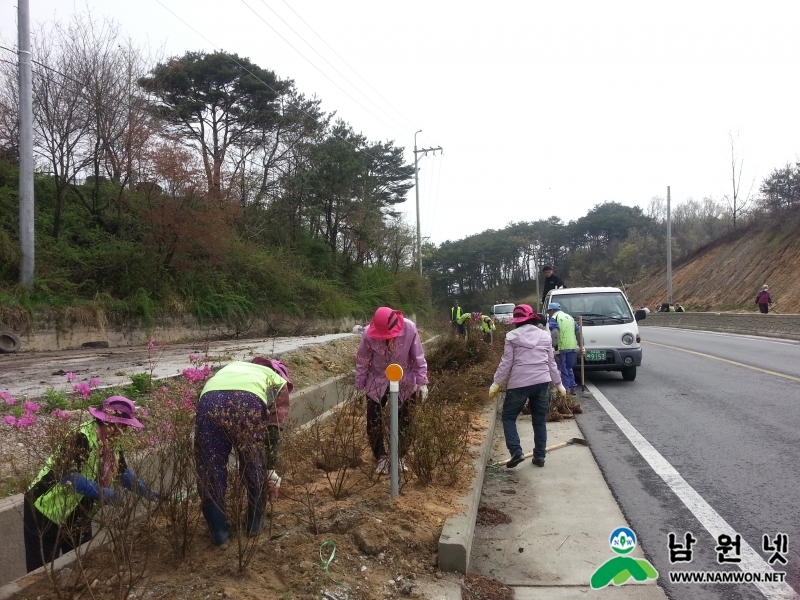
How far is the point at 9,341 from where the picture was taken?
47.9 ft

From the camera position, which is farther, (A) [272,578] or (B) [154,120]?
(B) [154,120]

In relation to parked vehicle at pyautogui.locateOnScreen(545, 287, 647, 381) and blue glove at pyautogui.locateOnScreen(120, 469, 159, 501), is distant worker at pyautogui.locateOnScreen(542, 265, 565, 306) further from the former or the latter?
blue glove at pyautogui.locateOnScreen(120, 469, 159, 501)

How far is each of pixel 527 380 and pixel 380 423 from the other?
1.80 meters

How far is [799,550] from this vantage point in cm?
395

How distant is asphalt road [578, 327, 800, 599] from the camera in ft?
13.5

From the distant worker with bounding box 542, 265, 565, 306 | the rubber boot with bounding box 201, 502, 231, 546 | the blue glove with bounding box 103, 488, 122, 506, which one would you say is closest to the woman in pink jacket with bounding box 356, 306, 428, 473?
the rubber boot with bounding box 201, 502, 231, 546

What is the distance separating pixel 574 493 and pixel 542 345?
150 centimetres

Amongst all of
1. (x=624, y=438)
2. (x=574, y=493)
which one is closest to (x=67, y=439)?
(x=574, y=493)

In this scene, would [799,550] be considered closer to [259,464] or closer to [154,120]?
[259,464]

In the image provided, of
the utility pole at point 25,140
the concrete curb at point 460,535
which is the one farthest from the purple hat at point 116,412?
the utility pole at point 25,140

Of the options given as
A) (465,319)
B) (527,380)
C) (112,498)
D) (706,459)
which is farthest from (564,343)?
(112,498)

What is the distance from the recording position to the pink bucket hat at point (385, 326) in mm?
4996

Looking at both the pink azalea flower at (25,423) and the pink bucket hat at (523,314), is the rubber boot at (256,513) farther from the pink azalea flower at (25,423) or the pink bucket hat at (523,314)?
the pink bucket hat at (523,314)

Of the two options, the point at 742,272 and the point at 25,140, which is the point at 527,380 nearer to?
the point at 25,140
